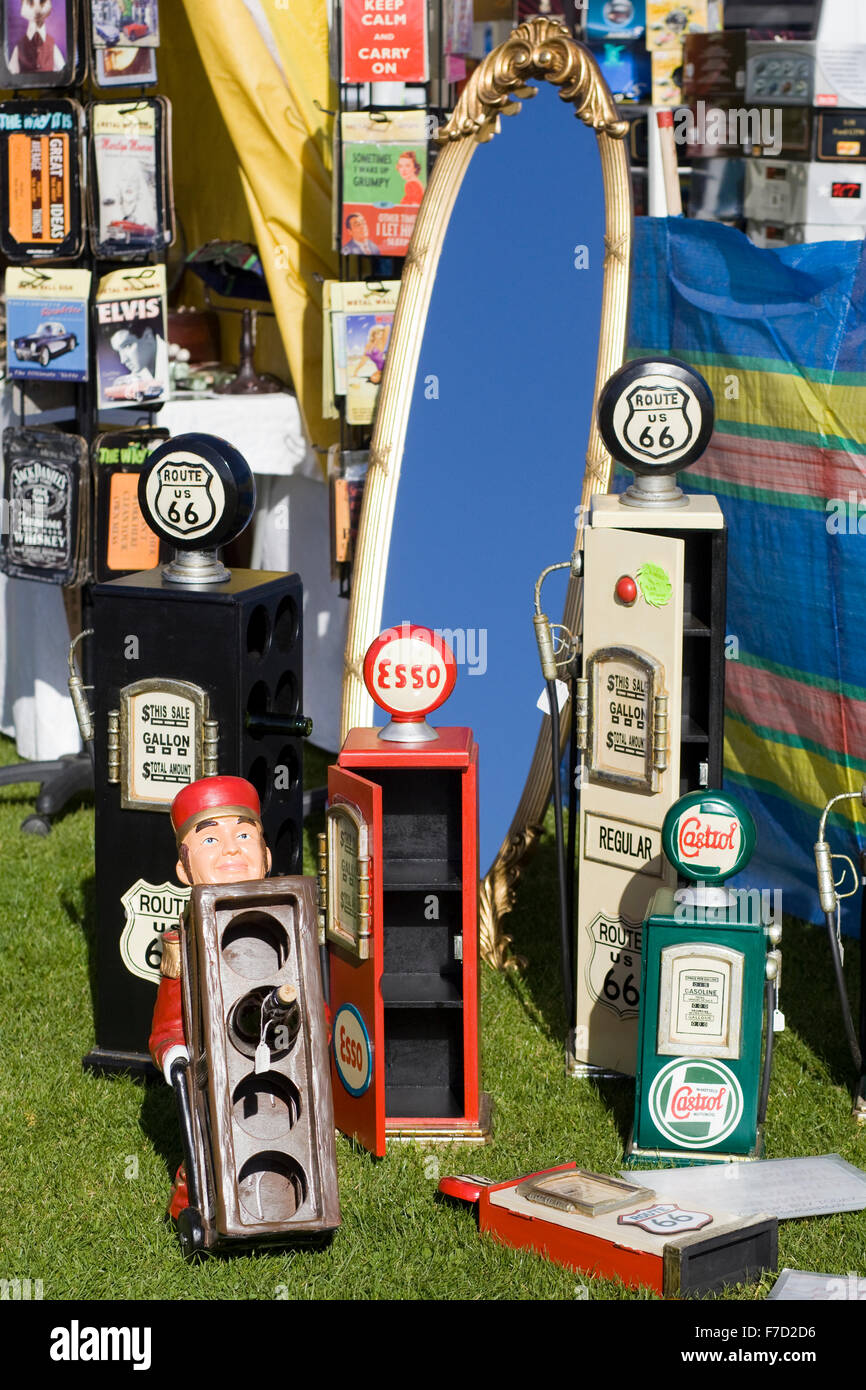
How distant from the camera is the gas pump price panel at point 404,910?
3.53m

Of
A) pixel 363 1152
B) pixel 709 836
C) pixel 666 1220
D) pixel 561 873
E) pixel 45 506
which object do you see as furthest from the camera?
pixel 45 506

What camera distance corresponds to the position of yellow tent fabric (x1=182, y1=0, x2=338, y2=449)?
549 cm

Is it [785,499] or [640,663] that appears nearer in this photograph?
[640,663]

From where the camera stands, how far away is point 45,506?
5453 mm

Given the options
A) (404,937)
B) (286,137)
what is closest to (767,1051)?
(404,937)

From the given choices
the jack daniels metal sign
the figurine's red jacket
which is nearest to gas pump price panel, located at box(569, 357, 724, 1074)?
the figurine's red jacket

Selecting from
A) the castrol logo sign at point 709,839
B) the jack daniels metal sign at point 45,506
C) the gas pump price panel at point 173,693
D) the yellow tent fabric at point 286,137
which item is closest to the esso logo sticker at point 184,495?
the gas pump price panel at point 173,693

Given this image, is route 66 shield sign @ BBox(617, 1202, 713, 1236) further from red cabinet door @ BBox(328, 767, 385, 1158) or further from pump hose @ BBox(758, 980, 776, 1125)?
red cabinet door @ BBox(328, 767, 385, 1158)

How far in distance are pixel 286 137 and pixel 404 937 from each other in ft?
9.97

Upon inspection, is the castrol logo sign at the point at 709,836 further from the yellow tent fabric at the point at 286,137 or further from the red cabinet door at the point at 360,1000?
the yellow tent fabric at the point at 286,137

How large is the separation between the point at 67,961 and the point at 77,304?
2.04 meters

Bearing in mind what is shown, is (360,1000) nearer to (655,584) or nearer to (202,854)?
(202,854)

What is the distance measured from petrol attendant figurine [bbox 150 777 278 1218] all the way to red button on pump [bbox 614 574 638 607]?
0.93m

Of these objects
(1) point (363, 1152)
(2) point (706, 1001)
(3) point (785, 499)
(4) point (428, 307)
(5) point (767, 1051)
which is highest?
(4) point (428, 307)
